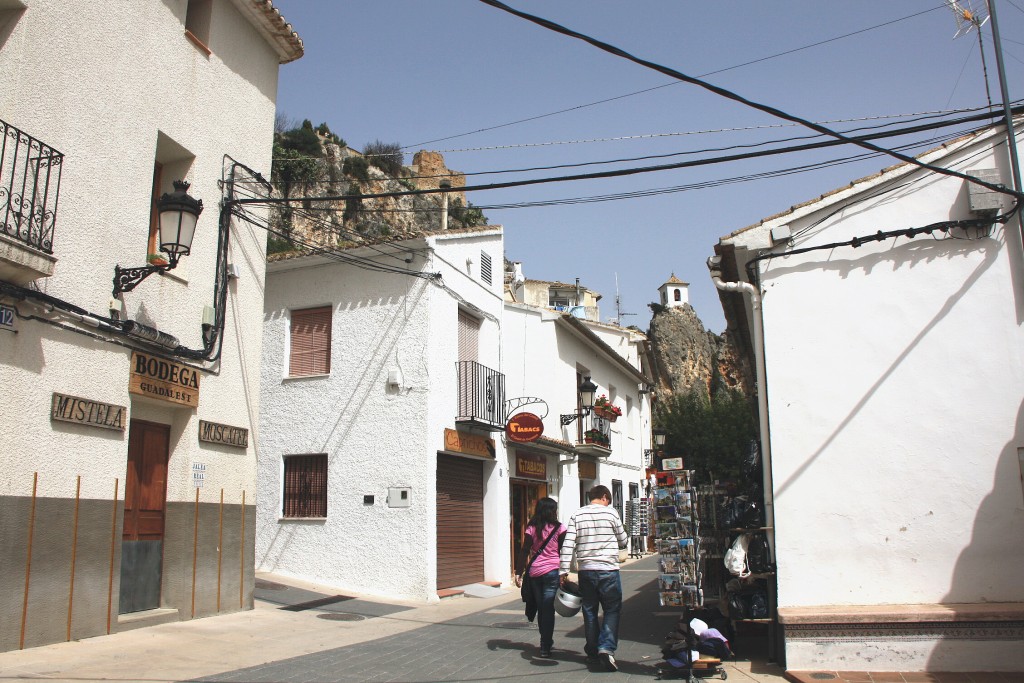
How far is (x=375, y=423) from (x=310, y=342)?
2248 mm

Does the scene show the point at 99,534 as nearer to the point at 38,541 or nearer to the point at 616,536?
the point at 38,541

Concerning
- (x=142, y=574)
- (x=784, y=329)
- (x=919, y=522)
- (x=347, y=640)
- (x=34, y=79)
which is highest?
(x=34, y=79)

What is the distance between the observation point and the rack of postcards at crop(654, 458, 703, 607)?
7.64 meters

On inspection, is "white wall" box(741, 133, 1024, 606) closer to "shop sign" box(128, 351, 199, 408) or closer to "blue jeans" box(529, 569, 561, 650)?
"blue jeans" box(529, 569, 561, 650)

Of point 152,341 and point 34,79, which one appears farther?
point 152,341

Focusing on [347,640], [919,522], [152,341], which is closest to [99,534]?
[152,341]

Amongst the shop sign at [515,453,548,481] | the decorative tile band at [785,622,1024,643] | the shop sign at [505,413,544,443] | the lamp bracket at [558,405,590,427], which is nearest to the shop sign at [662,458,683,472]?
the decorative tile band at [785,622,1024,643]

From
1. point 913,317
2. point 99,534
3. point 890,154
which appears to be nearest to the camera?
point 890,154

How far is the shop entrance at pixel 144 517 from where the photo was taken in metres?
8.88

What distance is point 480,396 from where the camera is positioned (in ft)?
52.2

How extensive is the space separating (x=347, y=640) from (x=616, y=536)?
11.6 ft

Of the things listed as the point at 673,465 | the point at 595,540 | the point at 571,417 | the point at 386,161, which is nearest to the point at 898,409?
the point at 673,465

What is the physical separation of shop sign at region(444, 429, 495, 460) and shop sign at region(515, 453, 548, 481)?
1.61 metres

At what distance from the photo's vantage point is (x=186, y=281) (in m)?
9.77
